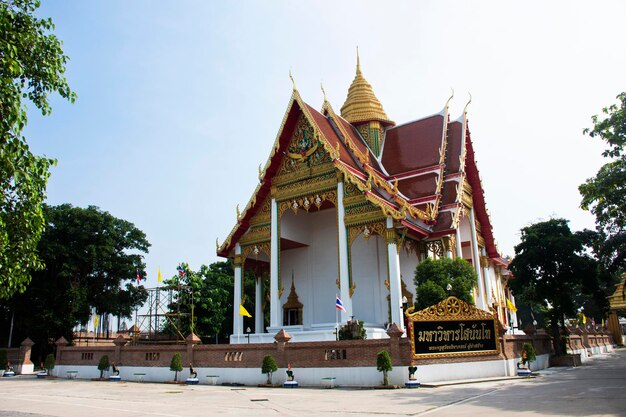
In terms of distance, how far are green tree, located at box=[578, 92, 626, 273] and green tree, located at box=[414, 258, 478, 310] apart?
12.6ft

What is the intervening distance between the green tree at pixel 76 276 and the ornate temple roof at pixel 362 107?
16255 mm

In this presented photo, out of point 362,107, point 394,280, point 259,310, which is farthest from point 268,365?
point 362,107

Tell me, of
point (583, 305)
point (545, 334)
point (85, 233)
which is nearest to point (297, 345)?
point (545, 334)

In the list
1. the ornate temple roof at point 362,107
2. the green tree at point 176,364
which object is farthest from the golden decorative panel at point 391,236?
the ornate temple roof at point 362,107

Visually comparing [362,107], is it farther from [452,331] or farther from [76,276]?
[76,276]

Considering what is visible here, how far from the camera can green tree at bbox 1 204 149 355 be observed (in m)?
28.3

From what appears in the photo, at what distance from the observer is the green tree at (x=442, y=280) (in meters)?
15.1

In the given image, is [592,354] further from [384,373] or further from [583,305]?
[583,305]

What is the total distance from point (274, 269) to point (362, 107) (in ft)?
30.4

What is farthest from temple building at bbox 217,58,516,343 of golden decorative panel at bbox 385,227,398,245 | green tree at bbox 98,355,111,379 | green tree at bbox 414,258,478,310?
green tree at bbox 98,355,111,379

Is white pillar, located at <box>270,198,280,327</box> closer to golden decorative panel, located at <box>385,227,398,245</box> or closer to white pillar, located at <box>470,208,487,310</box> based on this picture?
golden decorative panel, located at <box>385,227,398,245</box>

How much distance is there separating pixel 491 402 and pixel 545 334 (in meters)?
12.6

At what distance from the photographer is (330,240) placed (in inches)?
846

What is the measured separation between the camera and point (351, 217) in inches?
712
